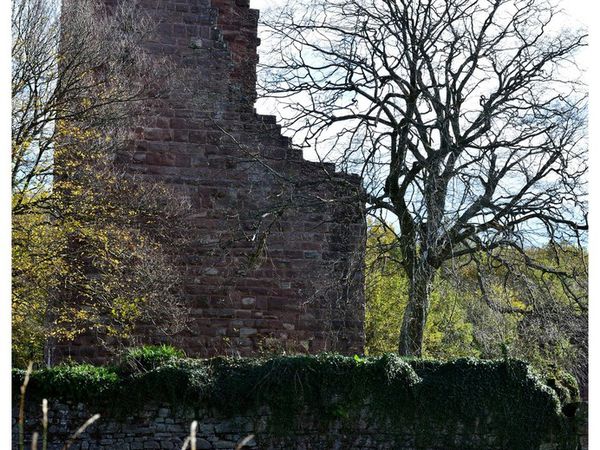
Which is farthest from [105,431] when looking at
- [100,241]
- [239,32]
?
[239,32]

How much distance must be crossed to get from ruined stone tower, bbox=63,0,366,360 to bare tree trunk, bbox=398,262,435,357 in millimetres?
977

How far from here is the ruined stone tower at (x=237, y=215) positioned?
48.0ft

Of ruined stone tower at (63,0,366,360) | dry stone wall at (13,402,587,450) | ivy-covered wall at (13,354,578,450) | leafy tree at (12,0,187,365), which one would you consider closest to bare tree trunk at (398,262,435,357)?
ruined stone tower at (63,0,366,360)

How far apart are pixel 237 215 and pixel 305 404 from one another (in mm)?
3970

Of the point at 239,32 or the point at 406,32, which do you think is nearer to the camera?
the point at 406,32

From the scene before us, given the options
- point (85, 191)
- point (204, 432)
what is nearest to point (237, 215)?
point (85, 191)

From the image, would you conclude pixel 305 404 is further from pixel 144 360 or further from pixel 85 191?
pixel 85 191

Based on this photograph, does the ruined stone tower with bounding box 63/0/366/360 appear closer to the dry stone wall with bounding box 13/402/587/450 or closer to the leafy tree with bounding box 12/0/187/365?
the leafy tree with bounding box 12/0/187/365

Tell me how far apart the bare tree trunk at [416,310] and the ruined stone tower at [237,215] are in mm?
977

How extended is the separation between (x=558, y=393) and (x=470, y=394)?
4.15 ft

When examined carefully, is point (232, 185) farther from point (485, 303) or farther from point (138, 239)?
point (485, 303)

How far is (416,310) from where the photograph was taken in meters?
14.0

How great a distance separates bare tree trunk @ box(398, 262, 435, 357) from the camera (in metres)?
13.1

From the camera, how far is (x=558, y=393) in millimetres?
12383
